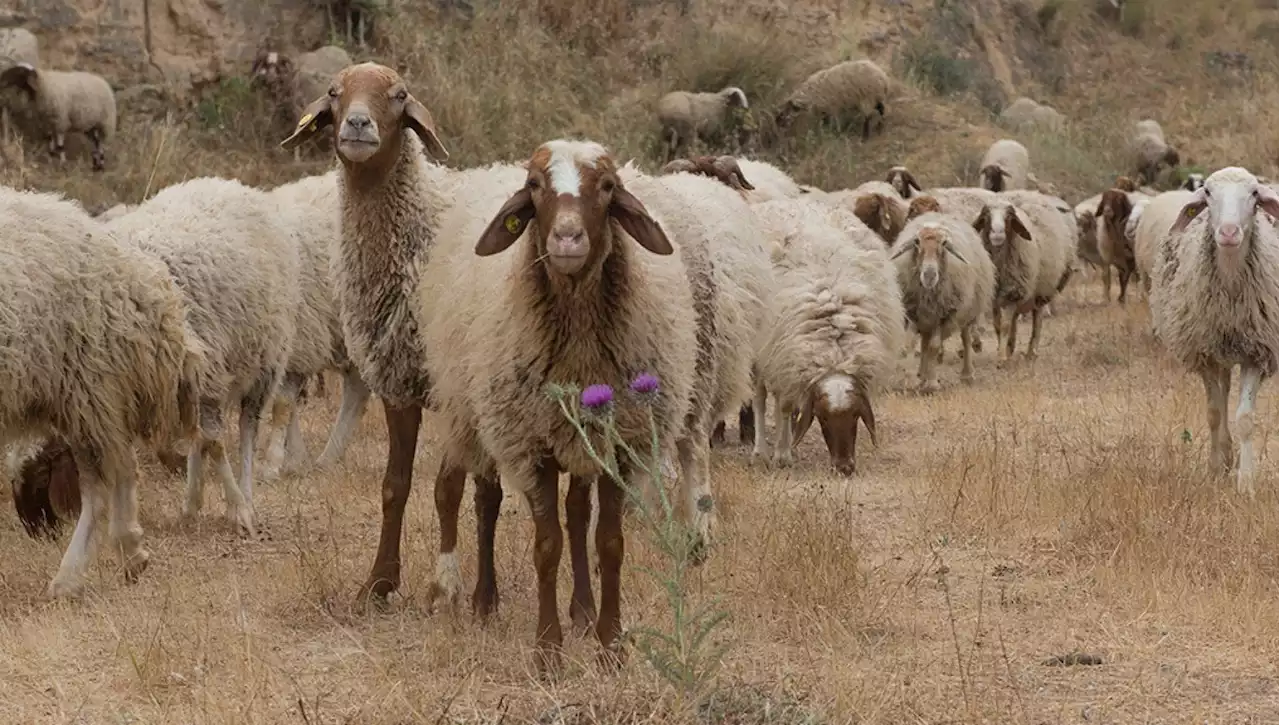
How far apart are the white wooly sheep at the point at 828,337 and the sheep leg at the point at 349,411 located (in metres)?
2.63

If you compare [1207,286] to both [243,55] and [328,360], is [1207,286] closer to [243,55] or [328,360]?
[328,360]

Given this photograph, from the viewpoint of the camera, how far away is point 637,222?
5461mm

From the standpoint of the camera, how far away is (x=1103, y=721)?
4.95 m

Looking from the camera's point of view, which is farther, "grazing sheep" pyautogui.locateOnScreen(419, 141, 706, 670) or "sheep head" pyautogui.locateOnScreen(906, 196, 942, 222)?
"sheep head" pyautogui.locateOnScreen(906, 196, 942, 222)

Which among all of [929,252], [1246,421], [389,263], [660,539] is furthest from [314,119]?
[929,252]

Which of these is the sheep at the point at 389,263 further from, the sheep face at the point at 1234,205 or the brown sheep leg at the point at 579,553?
the sheep face at the point at 1234,205

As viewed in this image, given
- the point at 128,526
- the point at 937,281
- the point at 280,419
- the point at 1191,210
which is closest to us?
the point at 128,526

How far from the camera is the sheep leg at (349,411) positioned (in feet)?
34.5

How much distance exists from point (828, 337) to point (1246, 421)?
104 inches

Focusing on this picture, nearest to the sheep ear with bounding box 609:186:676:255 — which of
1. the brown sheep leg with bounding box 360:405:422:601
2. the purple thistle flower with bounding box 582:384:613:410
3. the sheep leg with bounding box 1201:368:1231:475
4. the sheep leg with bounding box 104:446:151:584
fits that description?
the purple thistle flower with bounding box 582:384:613:410

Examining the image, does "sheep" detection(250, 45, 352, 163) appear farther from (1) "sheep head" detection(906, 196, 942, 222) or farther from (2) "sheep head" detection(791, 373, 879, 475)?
(2) "sheep head" detection(791, 373, 879, 475)

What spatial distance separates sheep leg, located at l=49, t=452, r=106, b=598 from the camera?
6668 mm

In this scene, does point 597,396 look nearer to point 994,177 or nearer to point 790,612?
point 790,612

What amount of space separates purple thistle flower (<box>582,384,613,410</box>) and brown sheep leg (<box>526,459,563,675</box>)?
61 cm
